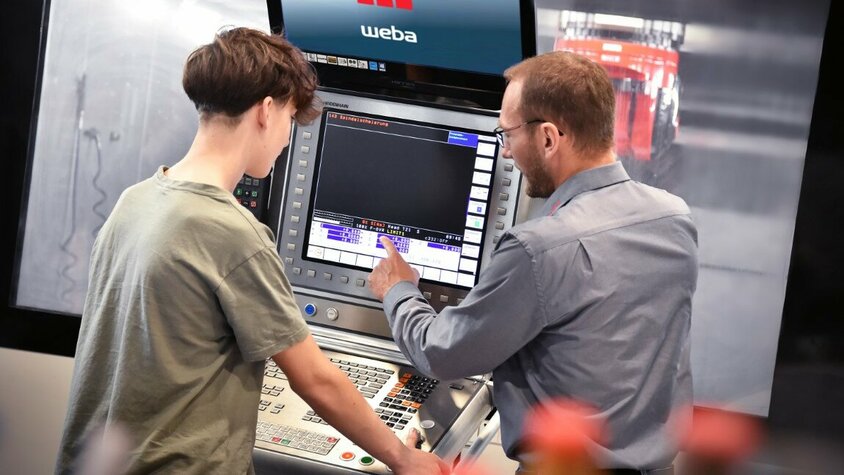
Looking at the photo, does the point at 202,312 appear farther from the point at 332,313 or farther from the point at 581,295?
the point at 332,313

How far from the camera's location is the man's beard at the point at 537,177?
197 cm

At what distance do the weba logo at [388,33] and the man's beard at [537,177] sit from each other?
61cm

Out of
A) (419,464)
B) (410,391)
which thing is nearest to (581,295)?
(419,464)

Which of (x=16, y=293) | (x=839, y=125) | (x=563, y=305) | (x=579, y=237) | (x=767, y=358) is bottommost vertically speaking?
(x=16, y=293)

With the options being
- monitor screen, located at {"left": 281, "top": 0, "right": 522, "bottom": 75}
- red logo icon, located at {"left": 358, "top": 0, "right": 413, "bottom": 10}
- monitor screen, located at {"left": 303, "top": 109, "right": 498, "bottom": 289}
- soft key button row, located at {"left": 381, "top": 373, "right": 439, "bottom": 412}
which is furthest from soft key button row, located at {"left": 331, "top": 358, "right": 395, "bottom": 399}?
red logo icon, located at {"left": 358, "top": 0, "right": 413, "bottom": 10}

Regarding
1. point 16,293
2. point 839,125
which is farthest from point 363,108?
point 16,293

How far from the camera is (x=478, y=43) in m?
2.35

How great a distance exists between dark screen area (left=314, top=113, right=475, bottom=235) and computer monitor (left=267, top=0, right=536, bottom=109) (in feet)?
0.46

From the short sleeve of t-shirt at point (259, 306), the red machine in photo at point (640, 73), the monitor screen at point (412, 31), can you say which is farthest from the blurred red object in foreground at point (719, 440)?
the short sleeve of t-shirt at point (259, 306)

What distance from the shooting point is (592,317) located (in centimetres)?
180

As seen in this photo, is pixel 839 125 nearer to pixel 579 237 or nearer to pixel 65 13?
pixel 579 237

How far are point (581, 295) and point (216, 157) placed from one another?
2.45ft

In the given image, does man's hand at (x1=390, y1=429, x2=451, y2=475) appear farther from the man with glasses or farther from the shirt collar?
the shirt collar

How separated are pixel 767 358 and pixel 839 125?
0.75 meters
